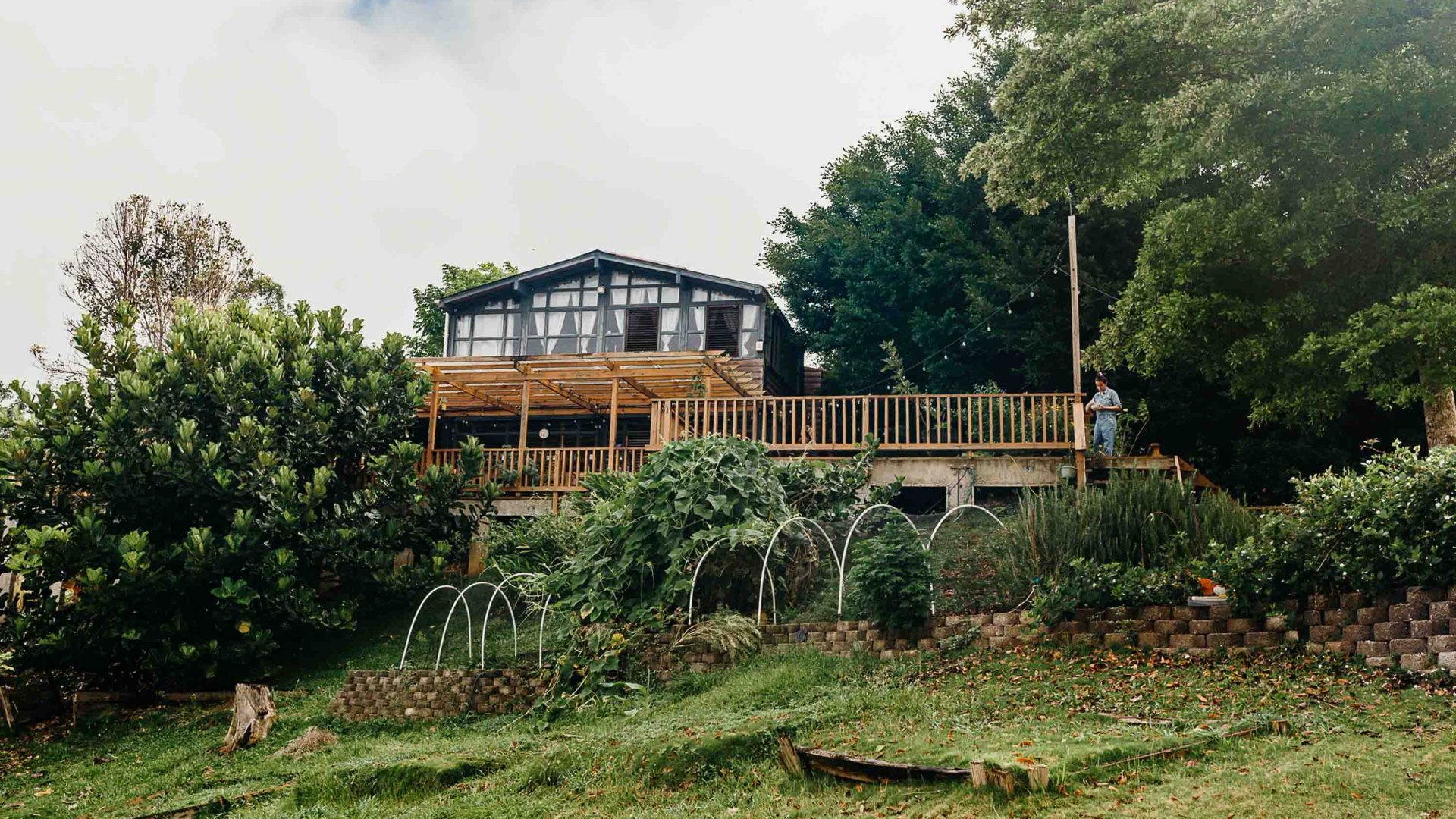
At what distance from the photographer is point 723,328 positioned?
88.0ft

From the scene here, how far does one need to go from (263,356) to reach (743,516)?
25.3 ft

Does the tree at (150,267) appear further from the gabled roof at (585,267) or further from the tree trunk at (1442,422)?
the tree trunk at (1442,422)

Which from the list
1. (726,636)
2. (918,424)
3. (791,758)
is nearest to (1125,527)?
(726,636)

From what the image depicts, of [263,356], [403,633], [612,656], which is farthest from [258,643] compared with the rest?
[612,656]

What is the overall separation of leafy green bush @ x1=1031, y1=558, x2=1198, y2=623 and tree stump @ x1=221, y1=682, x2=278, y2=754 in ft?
25.4

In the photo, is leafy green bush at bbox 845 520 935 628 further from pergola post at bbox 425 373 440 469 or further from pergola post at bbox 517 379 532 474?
pergola post at bbox 425 373 440 469

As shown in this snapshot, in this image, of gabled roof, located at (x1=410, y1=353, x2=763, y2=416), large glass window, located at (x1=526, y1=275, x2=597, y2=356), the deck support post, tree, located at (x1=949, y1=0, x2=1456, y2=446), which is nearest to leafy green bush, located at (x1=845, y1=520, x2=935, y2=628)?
tree, located at (x1=949, y1=0, x2=1456, y2=446)

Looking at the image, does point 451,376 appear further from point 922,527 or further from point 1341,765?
point 1341,765

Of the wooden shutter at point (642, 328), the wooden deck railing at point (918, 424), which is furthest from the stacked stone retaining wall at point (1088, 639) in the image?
the wooden shutter at point (642, 328)

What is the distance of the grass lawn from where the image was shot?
6461 millimetres

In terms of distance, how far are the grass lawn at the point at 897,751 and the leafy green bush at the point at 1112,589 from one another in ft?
1.51

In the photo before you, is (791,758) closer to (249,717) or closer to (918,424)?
(249,717)

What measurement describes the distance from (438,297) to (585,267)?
818cm

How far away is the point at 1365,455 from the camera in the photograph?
19828 millimetres
